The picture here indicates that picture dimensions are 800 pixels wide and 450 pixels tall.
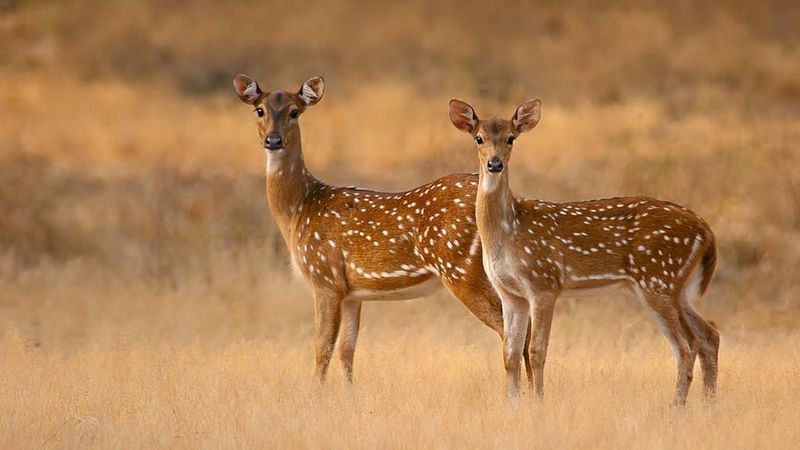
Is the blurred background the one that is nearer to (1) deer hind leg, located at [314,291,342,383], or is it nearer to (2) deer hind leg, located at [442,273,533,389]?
(1) deer hind leg, located at [314,291,342,383]

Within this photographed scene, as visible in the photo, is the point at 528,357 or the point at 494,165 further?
the point at 528,357

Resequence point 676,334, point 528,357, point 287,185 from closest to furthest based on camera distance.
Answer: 1. point 676,334
2. point 528,357
3. point 287,185

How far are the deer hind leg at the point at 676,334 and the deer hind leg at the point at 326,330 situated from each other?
2462mm

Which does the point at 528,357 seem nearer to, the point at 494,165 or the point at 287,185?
the point at 494,165

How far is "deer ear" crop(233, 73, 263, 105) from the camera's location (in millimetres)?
12394

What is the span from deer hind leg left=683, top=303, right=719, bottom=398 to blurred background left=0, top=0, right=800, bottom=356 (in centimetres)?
489

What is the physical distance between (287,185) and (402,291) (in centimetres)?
147

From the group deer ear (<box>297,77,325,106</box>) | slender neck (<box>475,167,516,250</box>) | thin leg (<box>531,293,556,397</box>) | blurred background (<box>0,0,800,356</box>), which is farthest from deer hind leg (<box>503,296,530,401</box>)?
blurred background (<box>0,0,800,356</box>)

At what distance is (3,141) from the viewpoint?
78.3ft

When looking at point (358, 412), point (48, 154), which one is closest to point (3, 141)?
point (48, 154)


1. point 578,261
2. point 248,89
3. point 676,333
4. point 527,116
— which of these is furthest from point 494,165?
point 248,89

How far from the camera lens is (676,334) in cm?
1073

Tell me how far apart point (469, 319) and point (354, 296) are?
4464 millimetres

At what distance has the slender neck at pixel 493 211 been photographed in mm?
10711
